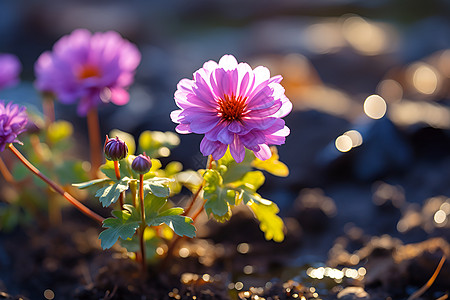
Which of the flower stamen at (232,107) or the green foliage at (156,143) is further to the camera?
the green foliage at (156,143)

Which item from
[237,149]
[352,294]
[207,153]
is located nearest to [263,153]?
[237,149]

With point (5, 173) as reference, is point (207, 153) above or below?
below

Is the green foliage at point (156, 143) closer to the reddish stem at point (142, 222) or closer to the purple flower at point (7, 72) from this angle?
the reddish stem at point (142, 222)

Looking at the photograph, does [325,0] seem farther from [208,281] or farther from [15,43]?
[208,281]

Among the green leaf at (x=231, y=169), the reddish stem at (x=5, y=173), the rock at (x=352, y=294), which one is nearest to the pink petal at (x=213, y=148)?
the green leaf at (x=231, y=169)

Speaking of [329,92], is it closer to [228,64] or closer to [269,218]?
[269,218]
